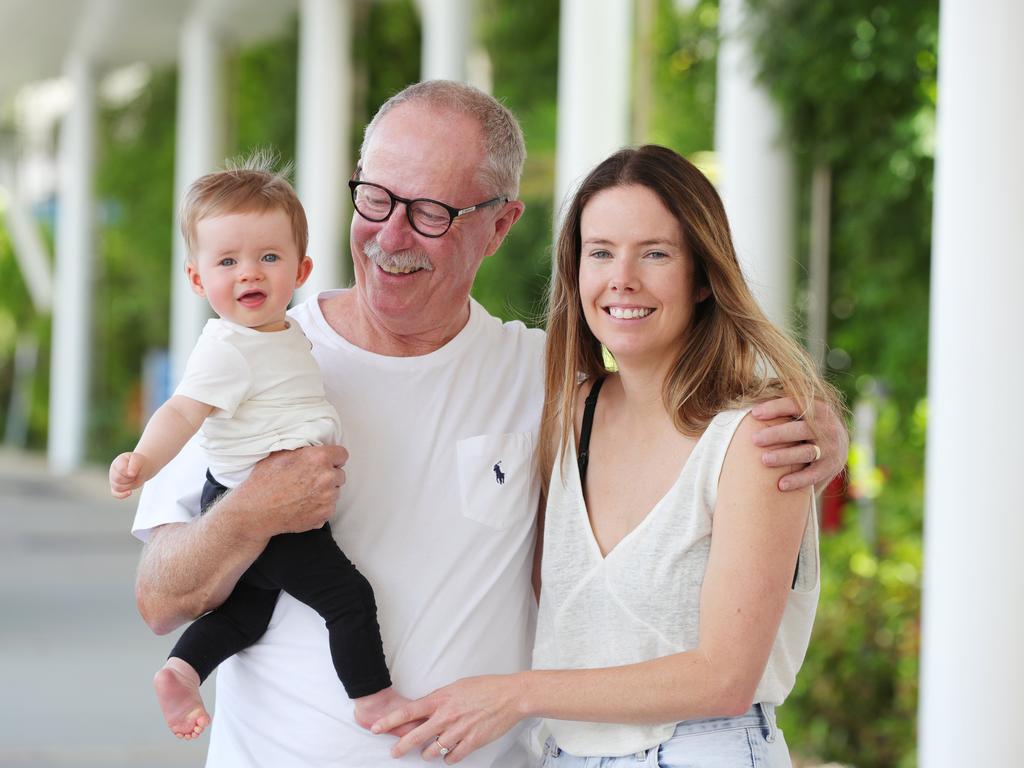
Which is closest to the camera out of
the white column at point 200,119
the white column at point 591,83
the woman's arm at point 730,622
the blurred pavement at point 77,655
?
the woman's arm at point 730,622

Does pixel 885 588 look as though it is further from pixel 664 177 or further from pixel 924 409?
pixel 664 177

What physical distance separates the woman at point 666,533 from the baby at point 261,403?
0.56 feet

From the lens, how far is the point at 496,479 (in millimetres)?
2549

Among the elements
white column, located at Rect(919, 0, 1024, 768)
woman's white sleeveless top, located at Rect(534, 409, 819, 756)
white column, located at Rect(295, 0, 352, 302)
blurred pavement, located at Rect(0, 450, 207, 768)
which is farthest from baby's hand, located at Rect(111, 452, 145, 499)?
white column, located at Rect(295, 0, 352, 302)

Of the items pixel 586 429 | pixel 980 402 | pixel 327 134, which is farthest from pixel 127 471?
pixel 327 134

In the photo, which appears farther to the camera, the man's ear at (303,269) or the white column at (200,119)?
the white column at (200,119)

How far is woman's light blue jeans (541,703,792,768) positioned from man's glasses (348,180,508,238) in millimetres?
925

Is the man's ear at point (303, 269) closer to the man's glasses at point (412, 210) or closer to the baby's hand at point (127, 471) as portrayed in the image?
the man's glasses at point (412, 210)

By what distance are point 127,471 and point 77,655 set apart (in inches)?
228

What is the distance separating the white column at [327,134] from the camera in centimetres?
1296

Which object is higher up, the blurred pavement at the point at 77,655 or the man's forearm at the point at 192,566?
the man's forearm at the point at 192,566

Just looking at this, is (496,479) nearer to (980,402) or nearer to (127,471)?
(127,471)

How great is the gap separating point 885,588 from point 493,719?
403cm

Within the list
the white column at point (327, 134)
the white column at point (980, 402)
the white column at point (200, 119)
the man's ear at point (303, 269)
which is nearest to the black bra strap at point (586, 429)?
the man's ear at point (303, 269)
